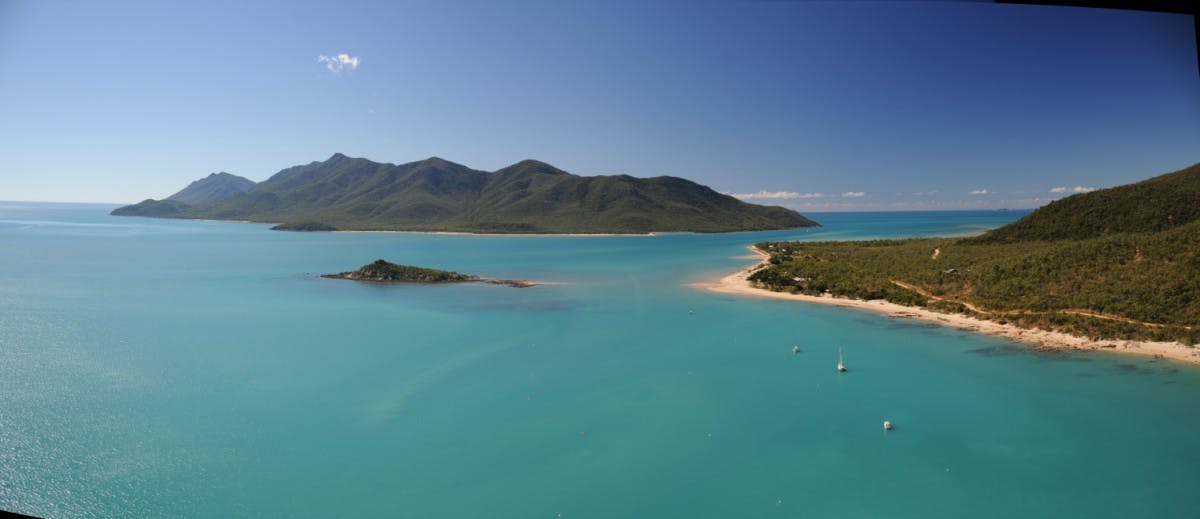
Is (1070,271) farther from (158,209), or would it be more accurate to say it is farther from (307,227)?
(158,209)

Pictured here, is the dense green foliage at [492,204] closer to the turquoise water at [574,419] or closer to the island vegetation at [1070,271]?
the island vegetation at [1070,271]

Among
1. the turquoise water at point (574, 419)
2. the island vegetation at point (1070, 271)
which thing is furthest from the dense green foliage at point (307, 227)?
the island vegetation at point (1070, 271)

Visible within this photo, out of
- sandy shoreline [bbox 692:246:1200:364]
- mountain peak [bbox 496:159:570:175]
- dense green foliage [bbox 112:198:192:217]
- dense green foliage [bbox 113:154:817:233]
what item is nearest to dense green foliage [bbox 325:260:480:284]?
sandy shoreline [bbox 692:246:1200:364]

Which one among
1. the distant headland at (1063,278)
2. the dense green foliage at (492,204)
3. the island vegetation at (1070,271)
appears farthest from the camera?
the dense green foliage at (492,204)

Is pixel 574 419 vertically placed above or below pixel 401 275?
below

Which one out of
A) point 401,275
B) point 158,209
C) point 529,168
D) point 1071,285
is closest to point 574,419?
point 1071,285

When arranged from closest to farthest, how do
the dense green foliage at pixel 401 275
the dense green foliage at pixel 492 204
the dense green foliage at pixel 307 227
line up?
the dense green foliage at pixel 401 275
the dense green foliage at pixel 307 227
the dense green foliage at pixel 492 204

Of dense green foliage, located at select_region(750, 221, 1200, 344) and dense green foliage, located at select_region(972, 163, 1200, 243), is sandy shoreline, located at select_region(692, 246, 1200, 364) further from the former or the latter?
dense green foliage, located at select_region(972, 163, 1200, 243)
